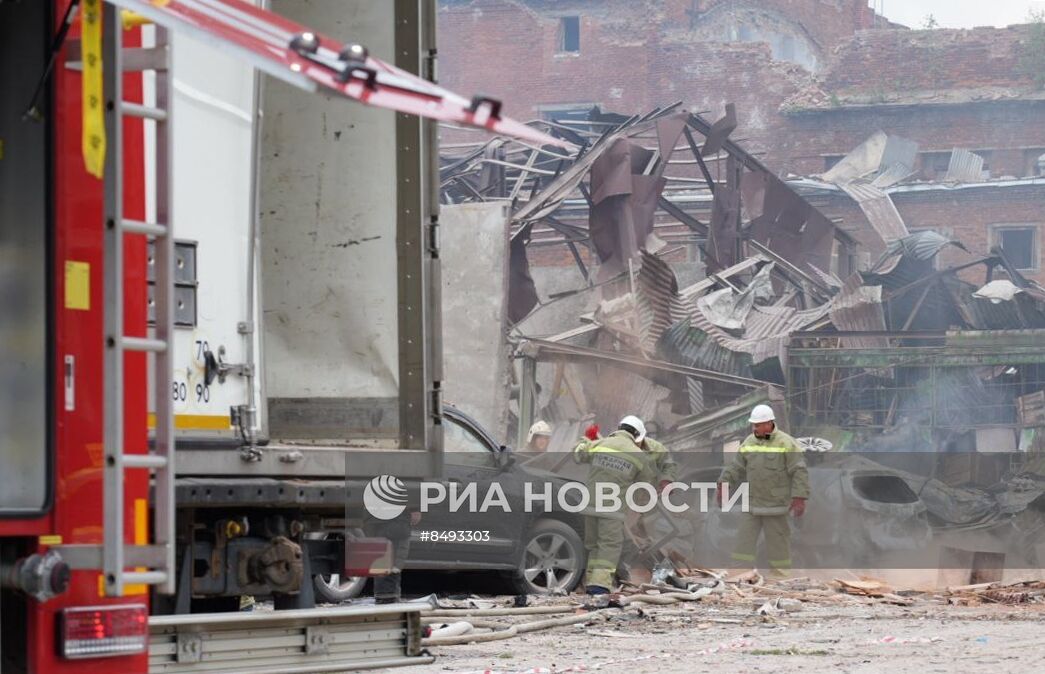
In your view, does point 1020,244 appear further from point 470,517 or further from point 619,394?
point 470,517

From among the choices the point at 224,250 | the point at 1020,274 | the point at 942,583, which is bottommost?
the point at 942,583

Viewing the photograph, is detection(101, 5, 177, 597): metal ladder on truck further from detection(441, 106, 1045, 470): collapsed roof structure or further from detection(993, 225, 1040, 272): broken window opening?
detection(993, 225, 1040, 272): broken window opening

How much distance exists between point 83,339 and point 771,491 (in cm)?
1135

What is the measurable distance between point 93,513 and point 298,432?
2983 millimetres

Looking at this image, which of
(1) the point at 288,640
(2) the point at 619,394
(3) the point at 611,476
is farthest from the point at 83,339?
(2) the point at 619,394

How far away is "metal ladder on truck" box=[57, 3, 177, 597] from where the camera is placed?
4.22 m

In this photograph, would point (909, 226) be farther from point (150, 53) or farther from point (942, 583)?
point (150, 53)

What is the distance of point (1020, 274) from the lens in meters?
28.5

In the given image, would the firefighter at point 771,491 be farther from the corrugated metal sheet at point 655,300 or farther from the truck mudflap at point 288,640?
the corrugated metal sheet at point 655,300

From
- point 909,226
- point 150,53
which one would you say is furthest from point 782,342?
point 150,53

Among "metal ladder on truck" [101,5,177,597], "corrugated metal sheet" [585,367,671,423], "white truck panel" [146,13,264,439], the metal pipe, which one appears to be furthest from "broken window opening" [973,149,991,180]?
"metal ladder on truck" [101,5,177,597]

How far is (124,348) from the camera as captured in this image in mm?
4301

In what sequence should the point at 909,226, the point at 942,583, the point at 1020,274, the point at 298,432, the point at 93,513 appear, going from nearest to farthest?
1. the point at 93,513
2. the point at 298,432
3. the point at 942,583
4. the point at 1020,274
5. the point at 909,226

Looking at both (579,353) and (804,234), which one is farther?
(804,234)
